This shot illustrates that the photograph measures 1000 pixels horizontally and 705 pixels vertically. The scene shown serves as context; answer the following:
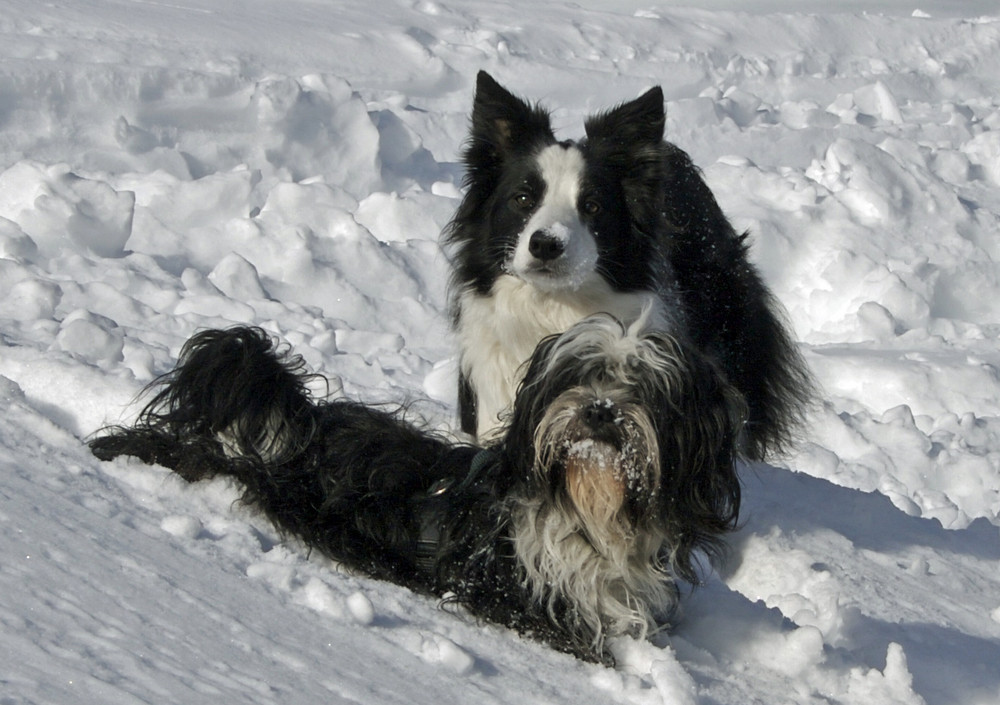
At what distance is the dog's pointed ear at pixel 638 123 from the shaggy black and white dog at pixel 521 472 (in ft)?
4.39

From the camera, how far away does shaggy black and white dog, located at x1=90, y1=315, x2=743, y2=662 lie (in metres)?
3.11

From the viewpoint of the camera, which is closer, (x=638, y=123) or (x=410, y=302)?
(x=638, y=123)

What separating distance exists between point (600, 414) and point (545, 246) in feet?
3.79

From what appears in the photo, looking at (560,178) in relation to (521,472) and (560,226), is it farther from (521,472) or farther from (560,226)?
(521,472)

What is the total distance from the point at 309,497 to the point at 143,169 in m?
4.63

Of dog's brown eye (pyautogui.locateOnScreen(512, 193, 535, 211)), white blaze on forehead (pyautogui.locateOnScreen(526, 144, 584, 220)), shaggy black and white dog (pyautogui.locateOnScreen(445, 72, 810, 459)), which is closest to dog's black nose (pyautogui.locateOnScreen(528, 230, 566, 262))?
shaggy black and white dog (pyautogui.locateOnScreen(445, 72, 810, 459))

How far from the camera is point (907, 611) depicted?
13.3 ft

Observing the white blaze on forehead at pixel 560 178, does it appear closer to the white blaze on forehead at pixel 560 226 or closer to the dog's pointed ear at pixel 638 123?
the white blaze on forehead at pixel 560 226

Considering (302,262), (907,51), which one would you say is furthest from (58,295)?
(907,51)

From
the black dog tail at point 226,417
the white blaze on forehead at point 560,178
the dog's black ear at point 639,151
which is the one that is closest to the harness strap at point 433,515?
the black dog tail at point 226,417

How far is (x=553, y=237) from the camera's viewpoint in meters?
4.12

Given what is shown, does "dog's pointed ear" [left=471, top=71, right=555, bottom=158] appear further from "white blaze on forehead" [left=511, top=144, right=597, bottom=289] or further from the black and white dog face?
"white blaze on forehead" [left=511, top=144, right=597, bottom=289]

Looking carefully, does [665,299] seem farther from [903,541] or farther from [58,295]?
[58,295]

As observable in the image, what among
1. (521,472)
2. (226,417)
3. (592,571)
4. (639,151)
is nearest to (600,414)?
(521,472)
